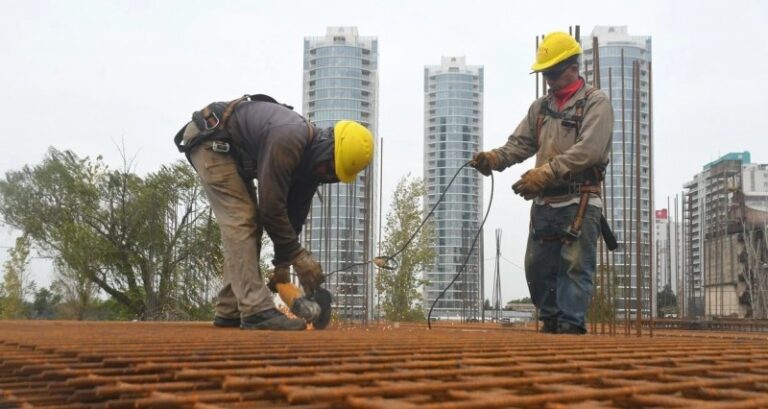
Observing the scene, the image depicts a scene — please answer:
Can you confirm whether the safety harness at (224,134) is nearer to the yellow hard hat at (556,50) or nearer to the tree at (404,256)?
the yellow hard hat at (556,50)

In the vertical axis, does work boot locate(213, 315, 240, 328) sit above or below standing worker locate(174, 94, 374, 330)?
below

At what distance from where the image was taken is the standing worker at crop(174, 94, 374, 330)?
142 inches

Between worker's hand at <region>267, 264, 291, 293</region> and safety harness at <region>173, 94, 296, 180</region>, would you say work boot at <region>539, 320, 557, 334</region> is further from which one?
safety harness at <region>173, 94, 296, 180</region>

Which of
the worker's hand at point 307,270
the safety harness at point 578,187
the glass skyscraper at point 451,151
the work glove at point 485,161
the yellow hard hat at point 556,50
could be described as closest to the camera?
the worker's hand at point 307,270

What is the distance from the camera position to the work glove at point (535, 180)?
3.84 meters

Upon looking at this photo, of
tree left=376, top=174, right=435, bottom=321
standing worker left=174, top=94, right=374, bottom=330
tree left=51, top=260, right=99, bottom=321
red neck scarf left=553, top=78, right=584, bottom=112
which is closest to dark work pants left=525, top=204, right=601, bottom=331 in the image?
red neck scarf left=553, top=78, right=584, bottom=112

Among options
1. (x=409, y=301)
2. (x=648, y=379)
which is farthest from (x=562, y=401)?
(x=409, y=301)

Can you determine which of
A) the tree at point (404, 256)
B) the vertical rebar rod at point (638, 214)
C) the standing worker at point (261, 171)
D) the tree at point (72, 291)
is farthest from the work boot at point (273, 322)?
the tree at point (72, 291)

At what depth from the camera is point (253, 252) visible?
3828 mm

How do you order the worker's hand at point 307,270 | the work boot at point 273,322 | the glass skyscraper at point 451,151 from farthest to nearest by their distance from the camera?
the glass skyscraper at point 451,151, the worker's hand at point 307,270, the work boot at point 273,322

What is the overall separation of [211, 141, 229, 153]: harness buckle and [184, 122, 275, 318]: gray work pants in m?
0.03

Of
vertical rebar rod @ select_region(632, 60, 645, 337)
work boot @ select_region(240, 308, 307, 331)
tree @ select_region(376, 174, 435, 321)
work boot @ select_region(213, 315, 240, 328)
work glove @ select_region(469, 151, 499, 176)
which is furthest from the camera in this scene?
tree @ select_region(376, 174, 435, 321)

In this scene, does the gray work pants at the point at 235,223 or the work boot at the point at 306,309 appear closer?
the gray work pants at the point at 235,223

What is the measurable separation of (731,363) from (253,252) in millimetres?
2497
